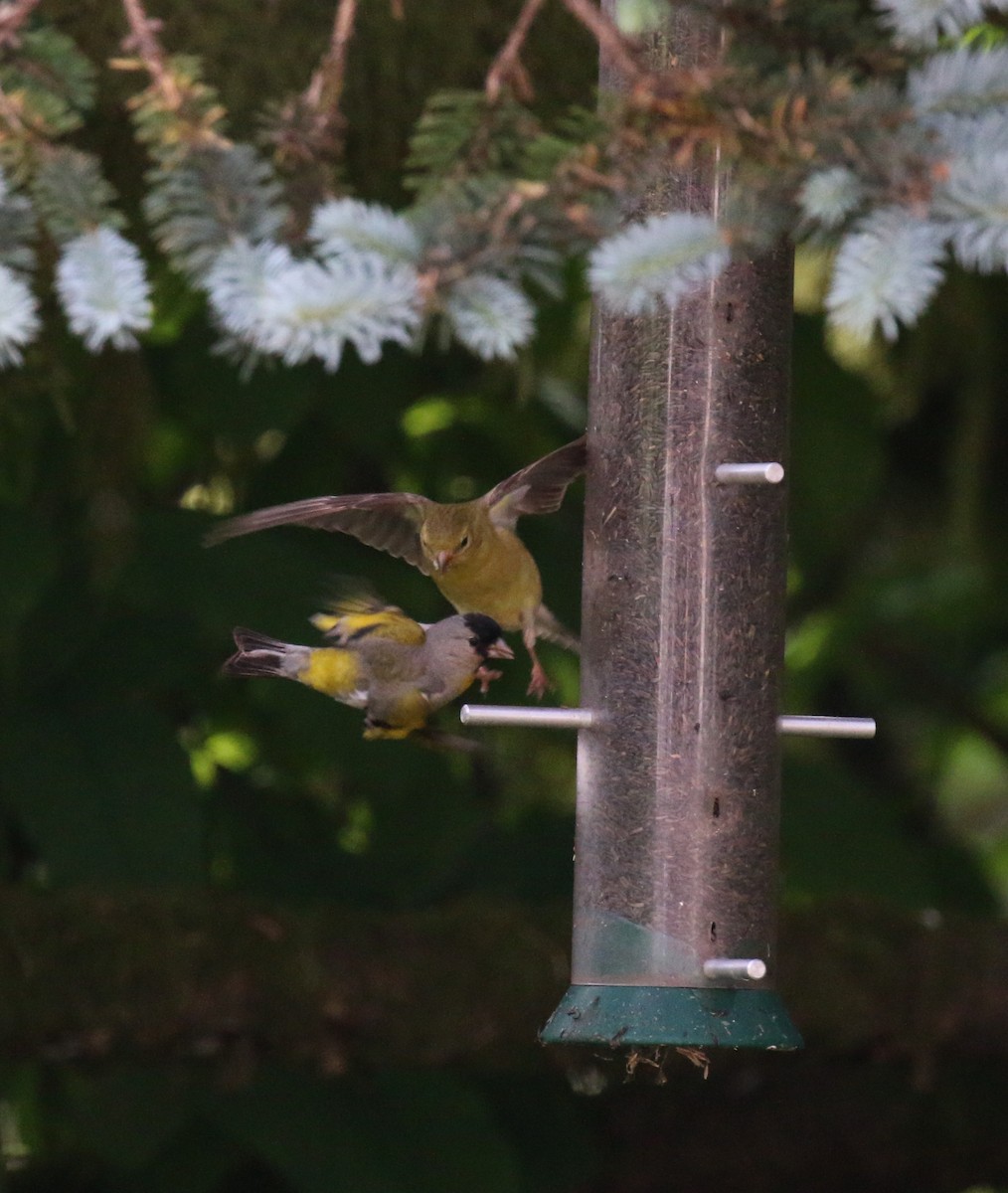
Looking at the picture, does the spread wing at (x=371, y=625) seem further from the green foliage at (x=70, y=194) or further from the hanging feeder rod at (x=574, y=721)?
the green foliage at (x=70, y=194)

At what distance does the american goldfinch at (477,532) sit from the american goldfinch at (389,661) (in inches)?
5.1

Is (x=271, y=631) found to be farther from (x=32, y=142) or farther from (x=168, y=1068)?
(x=32, y=142)

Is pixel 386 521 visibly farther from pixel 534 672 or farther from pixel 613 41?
pixel 613 41

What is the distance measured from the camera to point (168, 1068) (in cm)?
449

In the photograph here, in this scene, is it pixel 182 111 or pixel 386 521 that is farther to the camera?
pixel 386 521

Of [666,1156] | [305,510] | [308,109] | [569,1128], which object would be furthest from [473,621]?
[666,1156]

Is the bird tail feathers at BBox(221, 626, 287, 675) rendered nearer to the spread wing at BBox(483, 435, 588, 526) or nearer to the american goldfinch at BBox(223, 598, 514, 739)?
the american goldfinch at BBox(223, 598, 514, 739)

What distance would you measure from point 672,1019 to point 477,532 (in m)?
0.91

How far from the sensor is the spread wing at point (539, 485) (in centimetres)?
311

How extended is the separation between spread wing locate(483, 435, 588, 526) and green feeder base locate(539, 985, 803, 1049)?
34.6 inches

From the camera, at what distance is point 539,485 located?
10.4ft

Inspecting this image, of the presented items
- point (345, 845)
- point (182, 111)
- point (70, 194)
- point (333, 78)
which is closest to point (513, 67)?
point (333, 78)

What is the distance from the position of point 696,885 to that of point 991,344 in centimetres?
351

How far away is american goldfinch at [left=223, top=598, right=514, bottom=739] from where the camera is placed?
2941 mm
